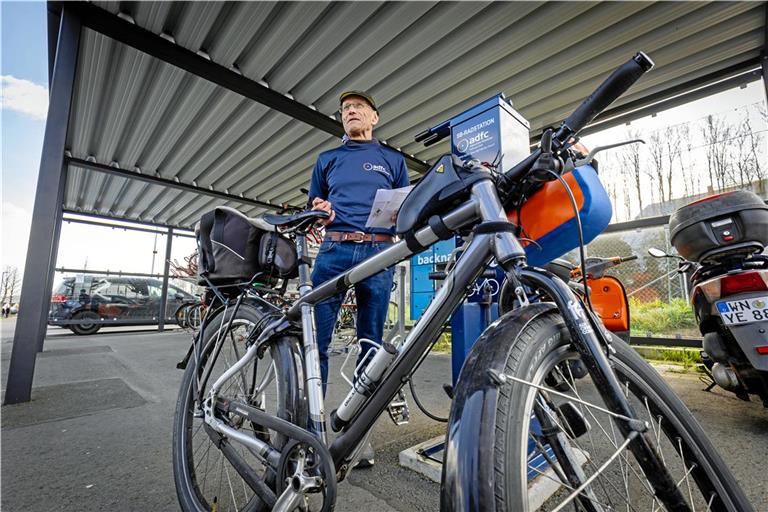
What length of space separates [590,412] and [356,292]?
1.12 metres

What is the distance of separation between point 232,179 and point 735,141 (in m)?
8.53

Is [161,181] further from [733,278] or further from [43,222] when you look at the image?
[733,278]

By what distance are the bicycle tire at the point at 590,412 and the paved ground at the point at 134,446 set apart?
0.89 metres

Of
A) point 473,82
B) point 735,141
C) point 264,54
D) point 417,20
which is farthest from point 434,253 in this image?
point 735,141

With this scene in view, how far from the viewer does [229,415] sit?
125 cm

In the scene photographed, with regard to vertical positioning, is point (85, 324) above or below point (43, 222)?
below

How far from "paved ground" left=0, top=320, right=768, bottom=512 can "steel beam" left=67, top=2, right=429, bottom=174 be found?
303 cm

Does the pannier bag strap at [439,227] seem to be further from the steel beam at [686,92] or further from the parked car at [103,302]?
the parked car at [103,302]

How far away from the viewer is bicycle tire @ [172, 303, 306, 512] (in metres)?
1.08

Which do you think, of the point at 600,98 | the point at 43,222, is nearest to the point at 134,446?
the point at 43,222

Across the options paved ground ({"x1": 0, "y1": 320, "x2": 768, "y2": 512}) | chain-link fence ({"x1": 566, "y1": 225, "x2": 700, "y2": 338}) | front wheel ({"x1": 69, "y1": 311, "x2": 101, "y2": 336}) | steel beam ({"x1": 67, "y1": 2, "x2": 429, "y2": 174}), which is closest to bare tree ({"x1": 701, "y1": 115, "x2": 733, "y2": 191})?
chain-link fence ({"x1": 566, "y1": 225, "x2": 700, "y2": 338})

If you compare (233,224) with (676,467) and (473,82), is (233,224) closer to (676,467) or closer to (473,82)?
Result: (676,467)

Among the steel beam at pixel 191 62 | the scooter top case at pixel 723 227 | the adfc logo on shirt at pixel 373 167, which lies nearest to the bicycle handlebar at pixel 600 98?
the adfc logo on shirt at pixel 373 167

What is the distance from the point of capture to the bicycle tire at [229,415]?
42.4 inches
